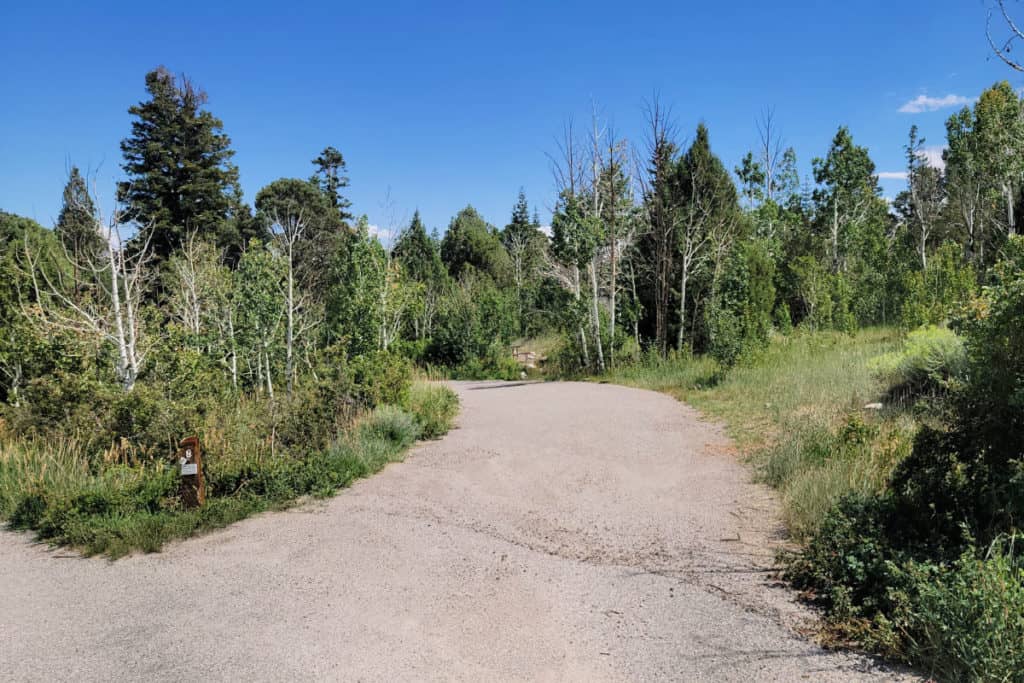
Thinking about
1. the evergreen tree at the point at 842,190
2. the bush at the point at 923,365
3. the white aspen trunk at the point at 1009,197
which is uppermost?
the evergreen tree at the point at 842,190

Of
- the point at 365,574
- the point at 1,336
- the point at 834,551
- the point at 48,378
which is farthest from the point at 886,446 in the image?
the point at 1,336

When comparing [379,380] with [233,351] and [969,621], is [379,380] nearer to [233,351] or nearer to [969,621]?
[233,351]

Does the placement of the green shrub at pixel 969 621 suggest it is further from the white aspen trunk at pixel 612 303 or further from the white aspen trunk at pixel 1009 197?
the white aspen trunk at pixel 1009 197

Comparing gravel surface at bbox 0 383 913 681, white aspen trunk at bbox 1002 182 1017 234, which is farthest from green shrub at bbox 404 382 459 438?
white aspen trunk at bbox 1002 182 1017 234

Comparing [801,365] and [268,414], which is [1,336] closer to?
[268,414]

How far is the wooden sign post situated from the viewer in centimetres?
575

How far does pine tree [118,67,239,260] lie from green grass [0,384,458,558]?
27.6m

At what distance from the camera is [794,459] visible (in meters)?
6.51

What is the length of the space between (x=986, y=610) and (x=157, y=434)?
7.47m

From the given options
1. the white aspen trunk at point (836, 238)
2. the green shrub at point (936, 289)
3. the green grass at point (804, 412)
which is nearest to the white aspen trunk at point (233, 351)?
the green grass at point (804, 412)

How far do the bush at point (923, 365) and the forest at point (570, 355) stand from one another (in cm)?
5

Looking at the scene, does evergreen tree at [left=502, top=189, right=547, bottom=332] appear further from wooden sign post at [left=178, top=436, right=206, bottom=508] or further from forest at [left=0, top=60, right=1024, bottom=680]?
wooden sign post at [left=178, top=436, right=206, bottom=508]

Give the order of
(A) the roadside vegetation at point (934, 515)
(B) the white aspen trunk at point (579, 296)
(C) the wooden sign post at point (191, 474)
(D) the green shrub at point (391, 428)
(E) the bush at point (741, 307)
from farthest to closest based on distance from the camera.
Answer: (B) the white aspen trunk at point (579, 296) < (E) the bush at point (741, 307) < (D) the green shrub at point (391, 428) < (C) the wooden sign post at point (191, 474) < (A) the roadside vegetation at point (934, 515)

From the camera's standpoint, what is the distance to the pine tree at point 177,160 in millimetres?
32284
